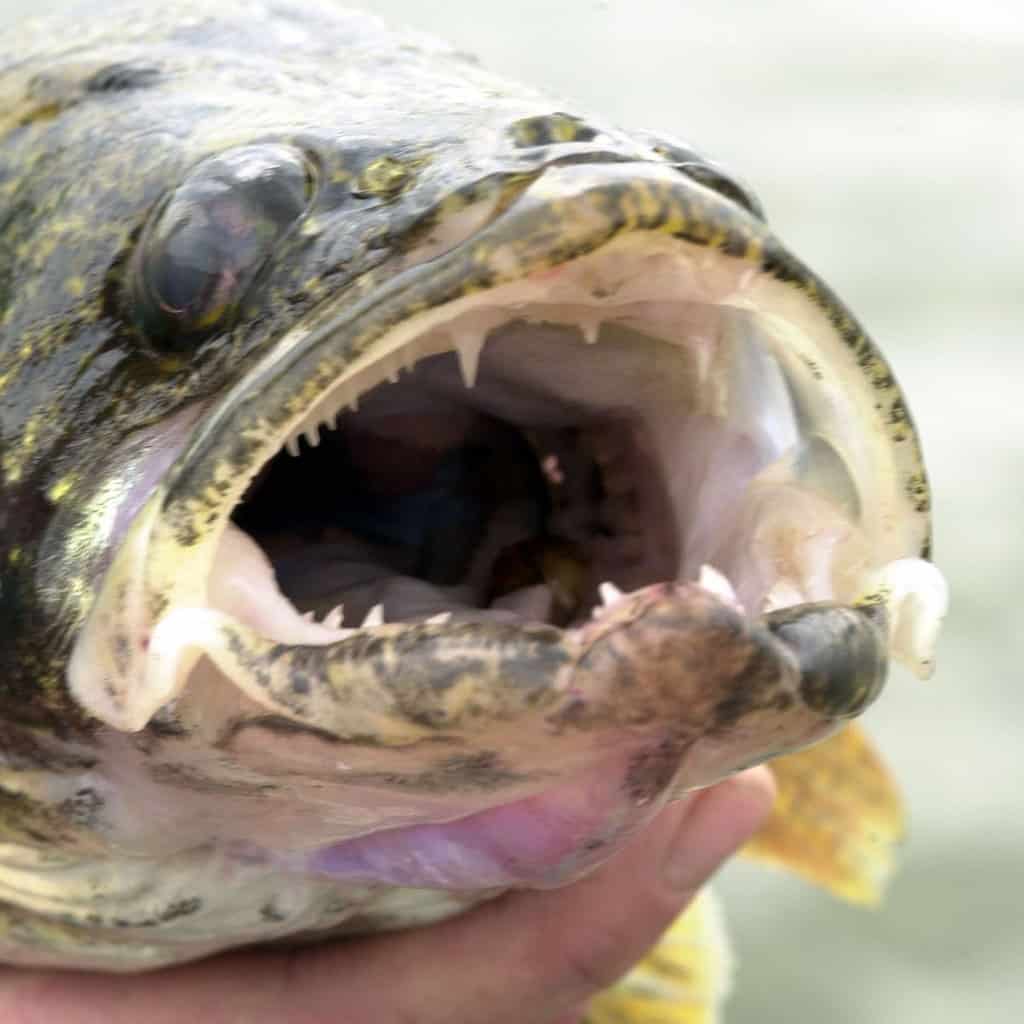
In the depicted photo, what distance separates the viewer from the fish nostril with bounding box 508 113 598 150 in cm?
87

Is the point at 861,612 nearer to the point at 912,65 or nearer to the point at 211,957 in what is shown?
the point at 211,957

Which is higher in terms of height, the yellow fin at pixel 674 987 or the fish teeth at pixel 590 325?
the fish teeth at pixel 590 325

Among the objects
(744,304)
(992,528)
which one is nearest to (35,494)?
(744,304)

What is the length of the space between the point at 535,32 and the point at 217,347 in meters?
4.80

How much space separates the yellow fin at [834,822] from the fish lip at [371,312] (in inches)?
47.2

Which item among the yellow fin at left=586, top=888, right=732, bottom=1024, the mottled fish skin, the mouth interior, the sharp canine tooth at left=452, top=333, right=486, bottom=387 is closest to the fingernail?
the mottled fish skin

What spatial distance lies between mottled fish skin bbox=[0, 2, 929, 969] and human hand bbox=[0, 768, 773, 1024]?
7 centimetres

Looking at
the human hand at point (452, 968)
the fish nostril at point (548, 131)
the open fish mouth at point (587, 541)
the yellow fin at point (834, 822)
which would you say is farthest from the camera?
the yellow fin at point (834, 822)

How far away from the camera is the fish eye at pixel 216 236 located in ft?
2.98

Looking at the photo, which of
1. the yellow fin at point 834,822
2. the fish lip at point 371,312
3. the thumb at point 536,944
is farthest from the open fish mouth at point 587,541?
the yellow fin at point 834,822

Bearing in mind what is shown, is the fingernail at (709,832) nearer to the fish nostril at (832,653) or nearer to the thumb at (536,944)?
the thumb at (536,944)

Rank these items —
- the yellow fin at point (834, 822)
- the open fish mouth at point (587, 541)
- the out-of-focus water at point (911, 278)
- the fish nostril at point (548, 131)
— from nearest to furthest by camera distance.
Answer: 1. the open fish mouth at point (587, 541)
2. the fish nostril at point (548, 131)
3. the yellow fin at point (834, 822)
4. the out-of-focus water at point (911, 278)

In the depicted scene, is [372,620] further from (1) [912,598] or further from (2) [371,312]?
(1) [912,598]

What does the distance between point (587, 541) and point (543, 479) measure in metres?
0.10
